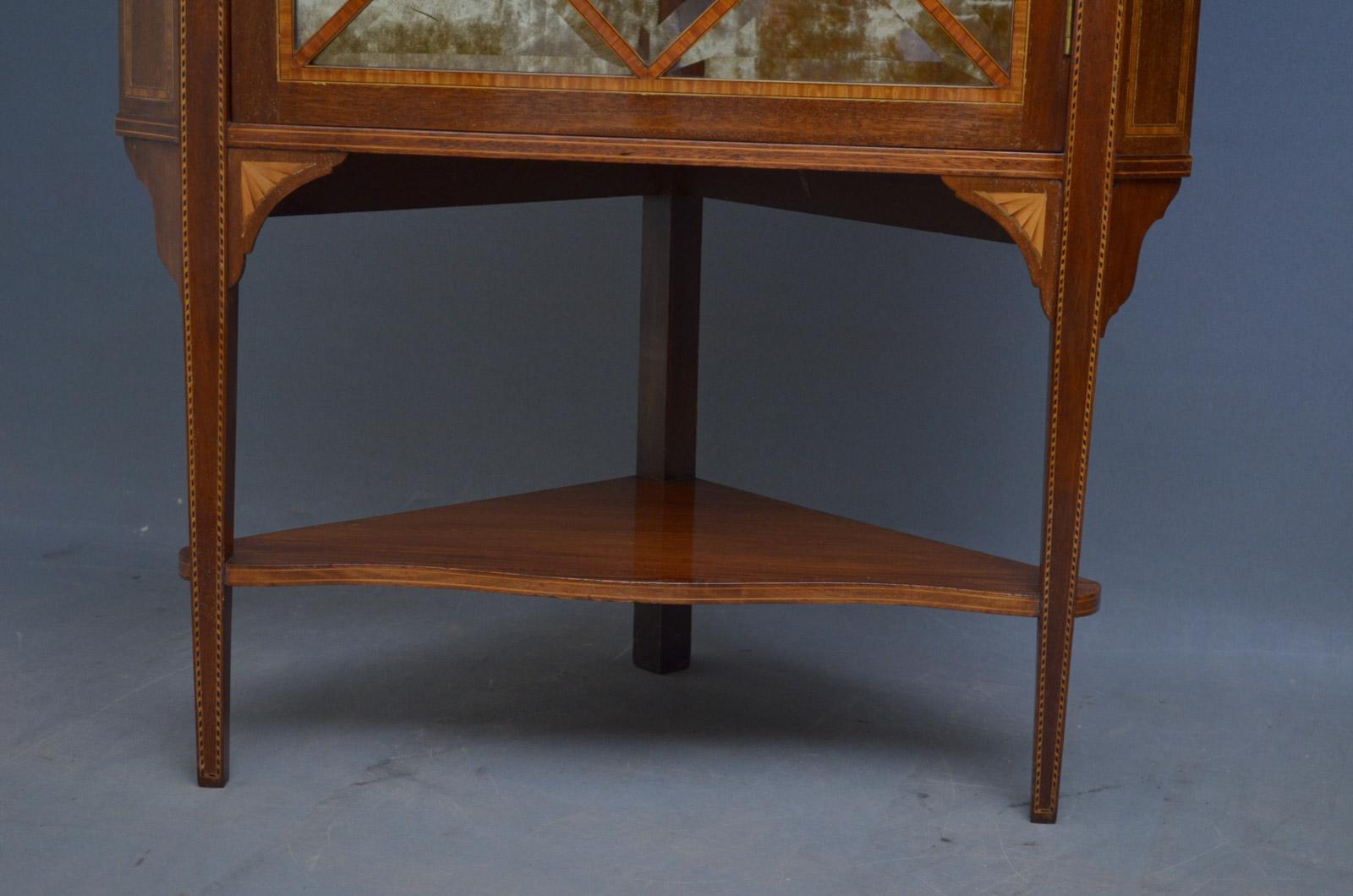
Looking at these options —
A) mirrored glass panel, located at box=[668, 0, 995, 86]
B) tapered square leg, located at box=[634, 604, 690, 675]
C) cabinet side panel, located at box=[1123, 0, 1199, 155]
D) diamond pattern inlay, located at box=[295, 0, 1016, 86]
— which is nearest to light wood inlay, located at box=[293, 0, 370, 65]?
diamond pattern inlay, located at box=[295, 0, 1016, 86]

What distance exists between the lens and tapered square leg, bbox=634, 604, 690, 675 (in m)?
2.80

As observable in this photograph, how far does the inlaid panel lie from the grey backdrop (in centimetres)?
89

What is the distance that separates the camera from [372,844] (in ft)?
7.13

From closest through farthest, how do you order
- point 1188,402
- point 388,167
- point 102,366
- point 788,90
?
point 788,90 < point 388,167 < point 1188,402 < point 102,366

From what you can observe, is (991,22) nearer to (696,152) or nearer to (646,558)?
(696,152)

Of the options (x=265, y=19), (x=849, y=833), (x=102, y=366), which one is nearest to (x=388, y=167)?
(x=265, y=19)

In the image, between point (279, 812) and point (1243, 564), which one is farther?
point (1243, 564)

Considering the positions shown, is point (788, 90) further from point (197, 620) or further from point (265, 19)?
point (197, 620)

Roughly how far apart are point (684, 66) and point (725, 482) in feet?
A: 4.65

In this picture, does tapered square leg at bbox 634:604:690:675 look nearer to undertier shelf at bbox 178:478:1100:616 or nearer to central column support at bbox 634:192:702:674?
central column support at bbox 634:192:702:674

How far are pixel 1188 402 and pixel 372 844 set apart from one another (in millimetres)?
1634

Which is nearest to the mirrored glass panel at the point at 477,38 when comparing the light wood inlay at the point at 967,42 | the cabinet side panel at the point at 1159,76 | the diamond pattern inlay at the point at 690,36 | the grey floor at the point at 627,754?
the diamond pattern inlay at the point at 690,36

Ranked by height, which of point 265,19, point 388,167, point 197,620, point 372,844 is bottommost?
point 372,844

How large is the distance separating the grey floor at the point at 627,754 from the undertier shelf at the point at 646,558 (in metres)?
0.28
